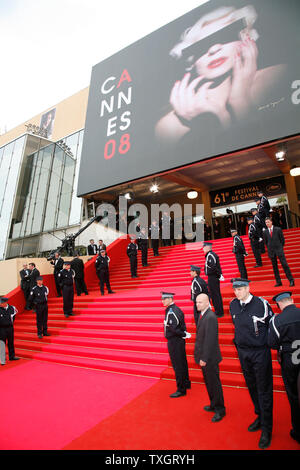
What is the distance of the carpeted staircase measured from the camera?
559cm

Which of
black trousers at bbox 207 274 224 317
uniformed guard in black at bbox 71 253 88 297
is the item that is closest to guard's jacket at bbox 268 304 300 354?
black trousers at bbox 207 274 224 317

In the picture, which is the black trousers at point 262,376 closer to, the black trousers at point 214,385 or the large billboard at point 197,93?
the black trousers at point 214,385

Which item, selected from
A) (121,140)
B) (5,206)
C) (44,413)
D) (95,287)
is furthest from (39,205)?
(44,413)

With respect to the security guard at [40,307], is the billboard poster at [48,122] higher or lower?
higher

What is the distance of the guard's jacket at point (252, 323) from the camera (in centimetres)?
312

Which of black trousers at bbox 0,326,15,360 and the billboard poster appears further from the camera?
the billboard poster

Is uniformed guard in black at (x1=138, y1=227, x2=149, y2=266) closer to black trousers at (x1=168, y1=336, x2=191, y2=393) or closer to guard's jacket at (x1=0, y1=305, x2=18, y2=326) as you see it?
guard's jacket at (x1=0, y1=305, x2=18, y2=326)

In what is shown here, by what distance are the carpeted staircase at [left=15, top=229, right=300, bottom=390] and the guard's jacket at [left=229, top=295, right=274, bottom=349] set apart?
170cm

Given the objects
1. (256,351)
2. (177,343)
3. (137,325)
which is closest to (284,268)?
(137,325)

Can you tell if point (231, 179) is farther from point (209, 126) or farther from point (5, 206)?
point (5, 206)

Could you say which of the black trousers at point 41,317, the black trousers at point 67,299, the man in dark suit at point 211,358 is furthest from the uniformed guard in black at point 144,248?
the man in dark suit at point 211,358

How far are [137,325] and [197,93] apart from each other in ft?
32.8
